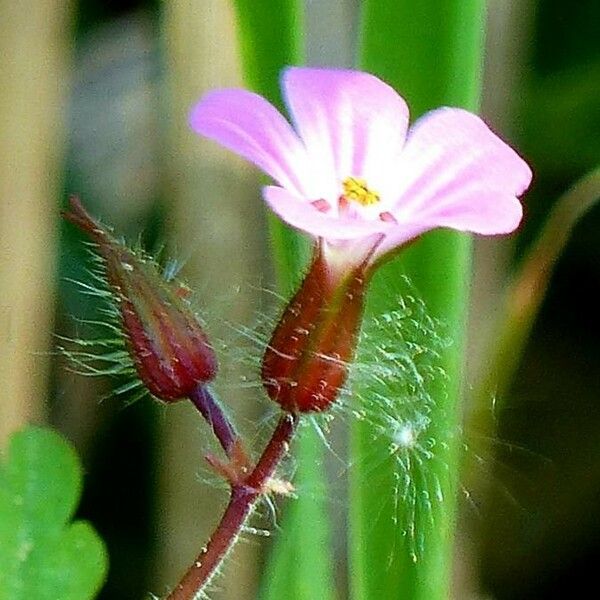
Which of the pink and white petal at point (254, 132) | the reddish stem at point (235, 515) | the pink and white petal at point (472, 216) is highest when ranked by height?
the pink and white petal at point (254, 132)

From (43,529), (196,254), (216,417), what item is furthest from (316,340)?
(196,254)

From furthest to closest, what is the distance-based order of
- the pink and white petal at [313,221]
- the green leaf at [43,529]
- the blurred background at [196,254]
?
the blurred background at [196,254] → the green leaf at [43,529] → the pink and white petal at [313,221]

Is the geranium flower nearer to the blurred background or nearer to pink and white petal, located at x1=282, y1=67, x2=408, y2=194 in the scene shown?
pink and white petal, located at x1=282, y1=67, x2=408, y2=194

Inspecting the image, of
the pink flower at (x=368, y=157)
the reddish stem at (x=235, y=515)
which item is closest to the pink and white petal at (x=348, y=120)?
the pink flower at (x=368, y=157)

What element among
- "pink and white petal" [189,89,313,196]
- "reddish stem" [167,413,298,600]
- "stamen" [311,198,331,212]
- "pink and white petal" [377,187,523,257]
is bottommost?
"reddish stem" [167,413,298,600]

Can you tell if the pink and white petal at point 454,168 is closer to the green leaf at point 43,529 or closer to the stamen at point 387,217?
the stamen at point 387,217

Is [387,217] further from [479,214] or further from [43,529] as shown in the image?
[43,529]

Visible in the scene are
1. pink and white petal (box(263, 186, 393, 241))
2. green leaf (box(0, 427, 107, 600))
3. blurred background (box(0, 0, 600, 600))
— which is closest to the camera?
pink and white petal (box(263, 186, 393, 241))

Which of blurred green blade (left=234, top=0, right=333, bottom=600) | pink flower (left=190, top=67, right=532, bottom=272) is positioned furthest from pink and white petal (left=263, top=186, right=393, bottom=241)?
blurred green blade (left=234, top=0, right=333, bottom=600)
